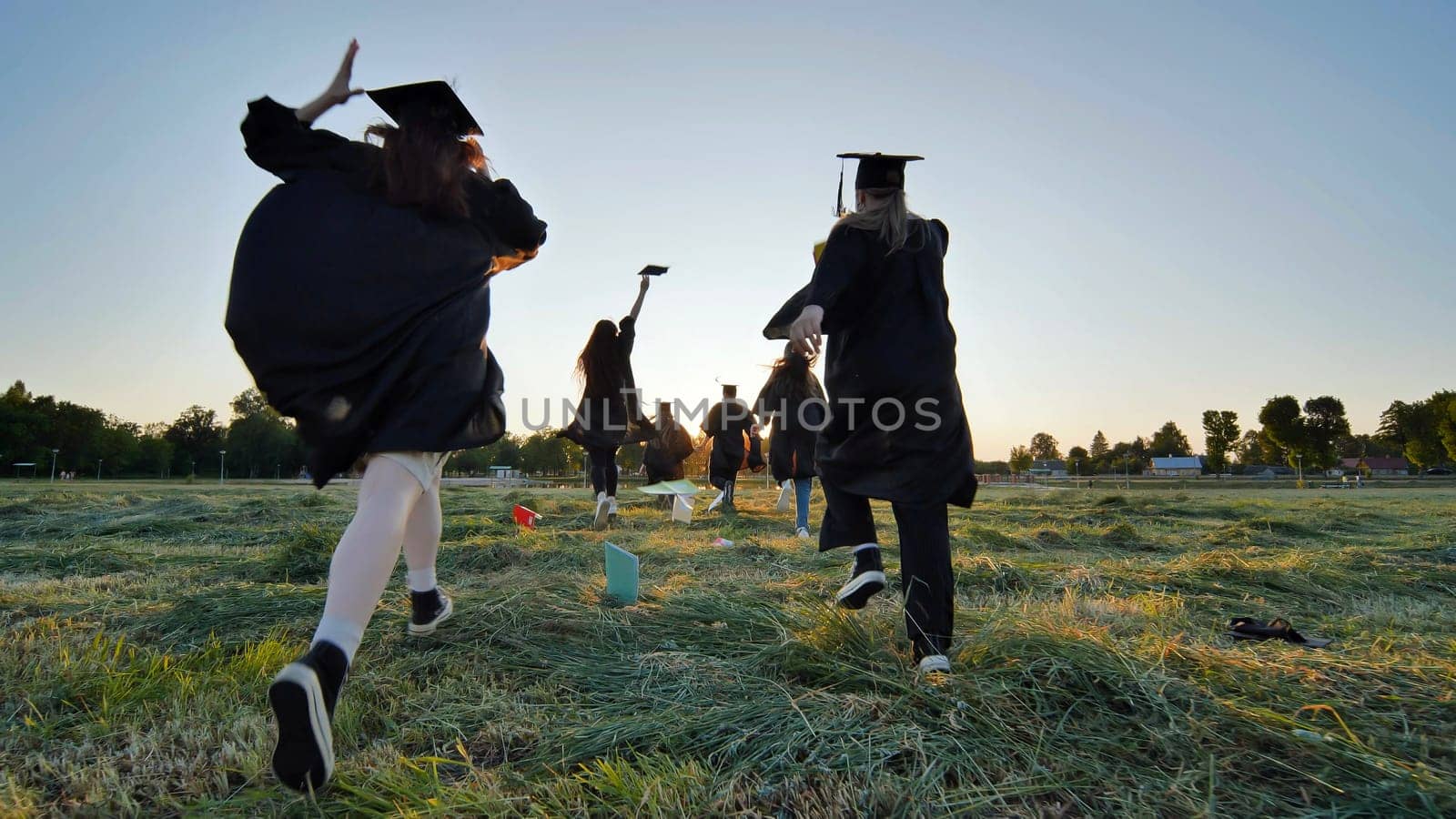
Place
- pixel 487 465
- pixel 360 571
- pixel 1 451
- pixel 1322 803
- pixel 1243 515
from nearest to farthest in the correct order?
pixel 1322 803, pixel 360 571, pixel 1243 515, pixel 1 451, pixel 487 465

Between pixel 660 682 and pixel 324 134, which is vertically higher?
pixel 324 134

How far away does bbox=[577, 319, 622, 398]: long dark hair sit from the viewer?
8891 millimetres

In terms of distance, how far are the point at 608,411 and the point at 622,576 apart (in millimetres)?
5599

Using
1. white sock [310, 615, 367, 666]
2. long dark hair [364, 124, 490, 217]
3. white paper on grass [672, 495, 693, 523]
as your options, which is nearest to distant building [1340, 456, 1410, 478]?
white paper on grass [672, 495, 693, 523]

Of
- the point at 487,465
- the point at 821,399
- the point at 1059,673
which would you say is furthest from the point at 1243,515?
the point at 487,465

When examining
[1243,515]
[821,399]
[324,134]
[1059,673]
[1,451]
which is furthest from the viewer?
[1,451]

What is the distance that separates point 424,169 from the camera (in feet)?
7.13

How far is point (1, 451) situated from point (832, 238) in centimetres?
7774

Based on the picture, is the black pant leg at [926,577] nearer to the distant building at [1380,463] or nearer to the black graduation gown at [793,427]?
the black graduation gown at [793,427]

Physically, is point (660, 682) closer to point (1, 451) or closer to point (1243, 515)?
point (1243, 515)

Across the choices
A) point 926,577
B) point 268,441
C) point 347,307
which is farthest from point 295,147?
point 268,441

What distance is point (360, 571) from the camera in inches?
74.7

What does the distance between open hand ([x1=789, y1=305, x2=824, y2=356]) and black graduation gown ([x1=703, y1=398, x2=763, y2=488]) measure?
1007cm

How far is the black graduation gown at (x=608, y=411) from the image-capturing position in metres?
8.83
